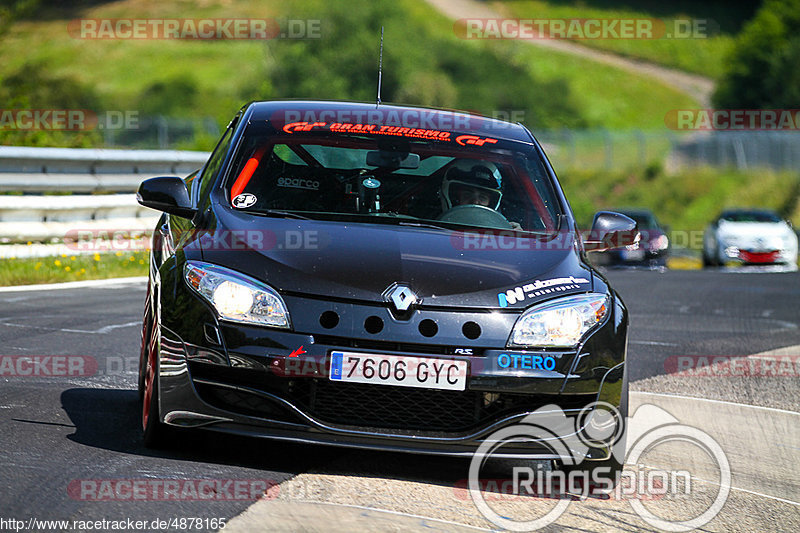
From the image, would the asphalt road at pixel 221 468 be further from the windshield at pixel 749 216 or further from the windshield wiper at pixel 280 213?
the windshield at pixel 749 216

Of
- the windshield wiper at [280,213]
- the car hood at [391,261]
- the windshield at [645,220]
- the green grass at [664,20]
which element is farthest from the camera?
the green grass at [664,20]

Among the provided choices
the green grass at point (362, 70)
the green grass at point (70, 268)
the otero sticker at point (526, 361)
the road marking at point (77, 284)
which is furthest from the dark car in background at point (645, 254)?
the green grass at point (362, 70)

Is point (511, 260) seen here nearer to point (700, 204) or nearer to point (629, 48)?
point (700, 204)

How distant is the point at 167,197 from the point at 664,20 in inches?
4269

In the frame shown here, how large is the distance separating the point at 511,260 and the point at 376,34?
240 feet

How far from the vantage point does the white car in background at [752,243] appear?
84.6 ft

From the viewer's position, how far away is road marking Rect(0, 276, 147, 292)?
35.4 feet

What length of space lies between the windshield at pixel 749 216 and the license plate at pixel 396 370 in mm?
23564

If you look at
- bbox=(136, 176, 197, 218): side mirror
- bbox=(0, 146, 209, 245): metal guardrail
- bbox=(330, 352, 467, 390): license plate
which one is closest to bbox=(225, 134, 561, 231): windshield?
bbox=(136, 176, 197, 218): side mirror

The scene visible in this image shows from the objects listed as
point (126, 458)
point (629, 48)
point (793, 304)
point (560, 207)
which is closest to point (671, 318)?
point (793, 304)

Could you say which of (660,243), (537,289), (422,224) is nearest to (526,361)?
(537,289)

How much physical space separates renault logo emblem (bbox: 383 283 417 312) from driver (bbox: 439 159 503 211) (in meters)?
1.08

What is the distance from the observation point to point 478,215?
5641 mm

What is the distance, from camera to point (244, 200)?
548 cm
